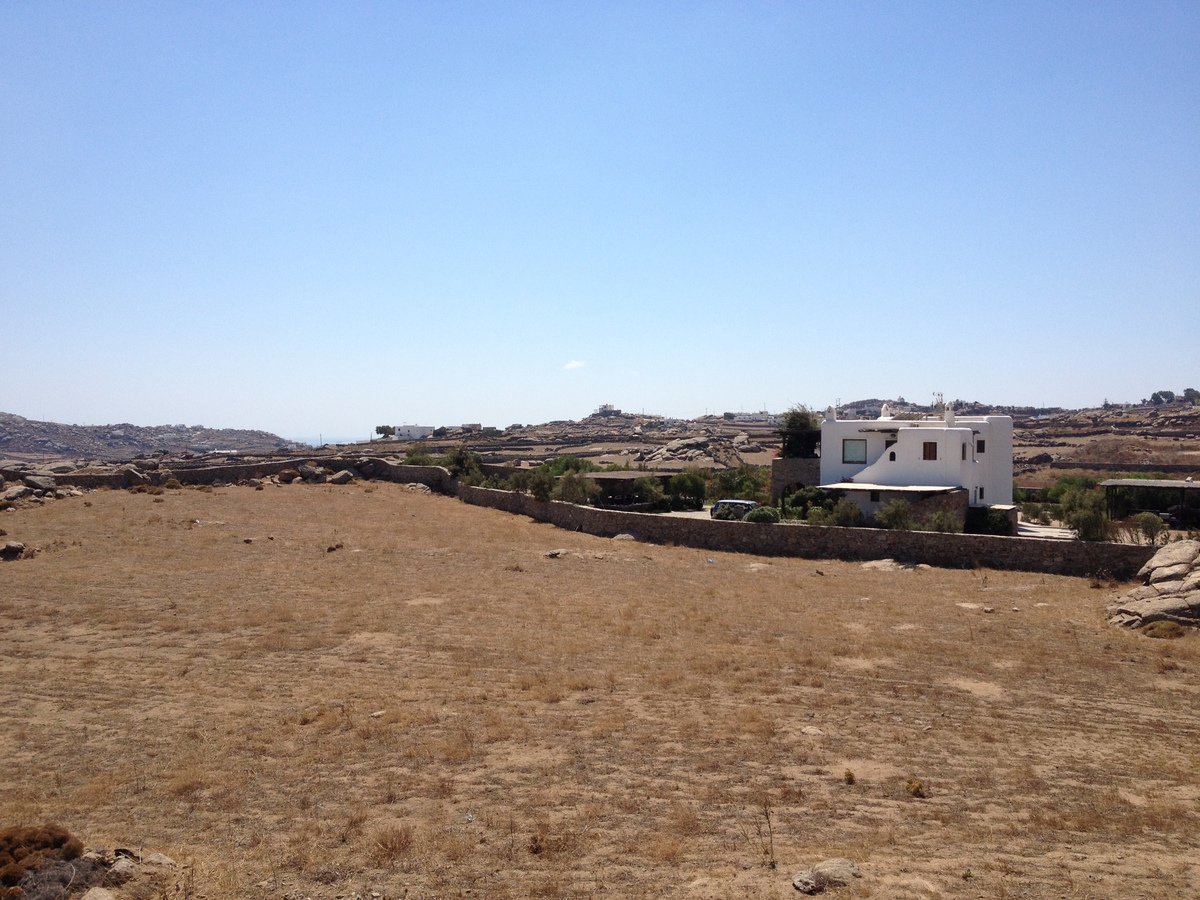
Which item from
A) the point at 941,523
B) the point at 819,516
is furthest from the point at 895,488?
the point at 941,523

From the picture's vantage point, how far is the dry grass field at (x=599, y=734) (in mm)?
8359

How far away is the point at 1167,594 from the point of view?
1884cm

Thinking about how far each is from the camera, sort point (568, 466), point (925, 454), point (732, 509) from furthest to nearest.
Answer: point (568, 466)
point (732, 509)
point (925, 454)

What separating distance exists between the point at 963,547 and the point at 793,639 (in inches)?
441

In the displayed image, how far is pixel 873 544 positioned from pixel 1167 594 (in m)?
9.38

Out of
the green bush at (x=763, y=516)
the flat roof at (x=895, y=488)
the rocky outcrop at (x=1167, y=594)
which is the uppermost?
the flat roof at (x=895, y=488)

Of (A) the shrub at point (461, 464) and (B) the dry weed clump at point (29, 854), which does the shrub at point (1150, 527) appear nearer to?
(B) the dry weed clump at point (29, 854)

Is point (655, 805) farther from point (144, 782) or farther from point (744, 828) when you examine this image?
point (144, 782)

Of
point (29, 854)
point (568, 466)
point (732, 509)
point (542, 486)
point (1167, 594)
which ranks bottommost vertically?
point (29, 854)

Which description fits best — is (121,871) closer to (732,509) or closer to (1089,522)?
(1089,522)

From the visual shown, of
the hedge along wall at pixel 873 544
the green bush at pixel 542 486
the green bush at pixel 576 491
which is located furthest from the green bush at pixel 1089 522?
the green bush at pixel 542 486

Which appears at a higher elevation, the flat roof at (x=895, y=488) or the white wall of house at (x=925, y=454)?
the white wall of house at (x=925, y=454)

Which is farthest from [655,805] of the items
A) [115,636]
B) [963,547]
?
[963,547]

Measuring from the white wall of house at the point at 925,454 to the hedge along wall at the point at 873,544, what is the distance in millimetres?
7750
